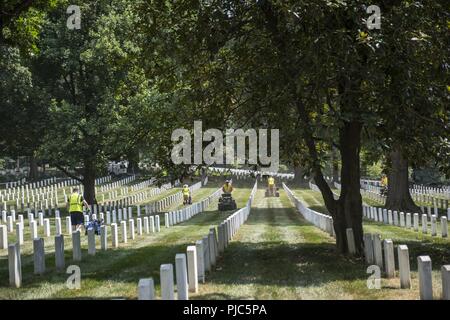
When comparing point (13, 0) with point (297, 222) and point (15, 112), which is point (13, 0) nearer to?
point (297, 222)

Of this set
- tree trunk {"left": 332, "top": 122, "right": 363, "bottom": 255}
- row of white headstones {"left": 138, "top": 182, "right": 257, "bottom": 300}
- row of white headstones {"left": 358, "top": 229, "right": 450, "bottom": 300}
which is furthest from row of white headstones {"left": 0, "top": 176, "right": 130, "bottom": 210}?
row of white headstones {"left": 358, "top": 229, "right": 450, "bottom": 300}

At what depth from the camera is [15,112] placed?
38.2 m

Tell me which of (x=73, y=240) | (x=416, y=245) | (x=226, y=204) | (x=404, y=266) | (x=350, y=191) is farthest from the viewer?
(x=226, y=204)

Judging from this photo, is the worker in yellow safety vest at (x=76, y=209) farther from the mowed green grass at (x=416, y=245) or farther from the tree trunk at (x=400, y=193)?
the tree trunk at (x=400, y=193)

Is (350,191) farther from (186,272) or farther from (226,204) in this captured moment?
(226,204)

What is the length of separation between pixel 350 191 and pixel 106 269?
6.25 m

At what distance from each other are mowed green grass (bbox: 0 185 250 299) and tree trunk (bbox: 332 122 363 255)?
4322 mm

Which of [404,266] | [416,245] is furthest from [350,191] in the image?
[404,266]

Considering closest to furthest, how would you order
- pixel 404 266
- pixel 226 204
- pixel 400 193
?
pixel 404 266, pixel 400 193, pixel 226 204

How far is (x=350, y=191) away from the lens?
15805mm

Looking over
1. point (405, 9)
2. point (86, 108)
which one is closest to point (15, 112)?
point (86, 108)

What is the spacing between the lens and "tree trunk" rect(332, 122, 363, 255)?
1554 centimetres

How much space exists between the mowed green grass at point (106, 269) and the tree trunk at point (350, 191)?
4322 mm
